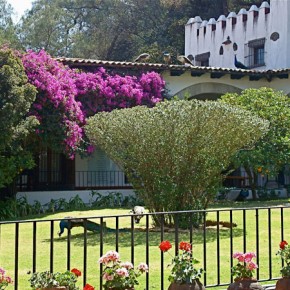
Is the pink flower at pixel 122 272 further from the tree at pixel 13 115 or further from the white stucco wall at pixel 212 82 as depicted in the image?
the white stucco wall at pixel 212 82

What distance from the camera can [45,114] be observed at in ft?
61.6

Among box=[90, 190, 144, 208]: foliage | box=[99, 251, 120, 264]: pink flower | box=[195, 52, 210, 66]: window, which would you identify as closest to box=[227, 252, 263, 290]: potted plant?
box=[99, 251, 120, 264]: pink flower

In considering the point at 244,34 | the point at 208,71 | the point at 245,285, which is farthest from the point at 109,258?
the point at 244,34

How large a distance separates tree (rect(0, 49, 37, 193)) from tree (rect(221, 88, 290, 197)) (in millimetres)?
5689

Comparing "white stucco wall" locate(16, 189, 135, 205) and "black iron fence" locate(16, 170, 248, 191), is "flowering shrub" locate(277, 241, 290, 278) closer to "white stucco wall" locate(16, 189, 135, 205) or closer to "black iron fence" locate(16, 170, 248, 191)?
"white stucco wall" locate(16, 189, 135, 205)

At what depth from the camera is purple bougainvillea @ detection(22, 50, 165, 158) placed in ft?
61.4

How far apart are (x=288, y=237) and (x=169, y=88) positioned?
12730 mm

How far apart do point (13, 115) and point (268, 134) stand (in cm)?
768

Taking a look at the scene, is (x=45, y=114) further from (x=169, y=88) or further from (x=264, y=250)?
(x=264, y=250)

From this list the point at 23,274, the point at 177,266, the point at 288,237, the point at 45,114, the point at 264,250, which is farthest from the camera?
the point at 45,114

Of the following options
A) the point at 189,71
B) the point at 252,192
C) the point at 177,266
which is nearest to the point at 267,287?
the point at 177,266

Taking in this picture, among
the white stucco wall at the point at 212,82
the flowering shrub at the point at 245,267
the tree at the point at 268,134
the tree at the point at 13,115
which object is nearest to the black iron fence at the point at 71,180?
the white stucco wall at the point at 212,82

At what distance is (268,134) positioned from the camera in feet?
66.5

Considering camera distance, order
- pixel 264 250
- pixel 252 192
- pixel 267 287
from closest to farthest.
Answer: pixel 267 287
pixel 264 250
pixel 252 192
